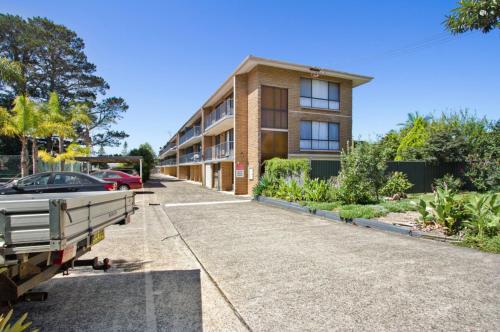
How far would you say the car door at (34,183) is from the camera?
1001cm

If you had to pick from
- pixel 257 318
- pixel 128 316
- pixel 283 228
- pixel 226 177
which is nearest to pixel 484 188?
pixel 283 228

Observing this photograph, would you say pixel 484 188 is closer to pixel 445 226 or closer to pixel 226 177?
pixel 445 226

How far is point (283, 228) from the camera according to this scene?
8.51 m

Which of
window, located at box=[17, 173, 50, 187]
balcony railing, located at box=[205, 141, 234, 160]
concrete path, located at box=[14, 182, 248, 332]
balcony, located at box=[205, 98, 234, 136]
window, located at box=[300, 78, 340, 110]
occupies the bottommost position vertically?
concrete path, located at box=[14, 182, 248, 332]

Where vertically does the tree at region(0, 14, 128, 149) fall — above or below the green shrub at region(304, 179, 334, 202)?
above

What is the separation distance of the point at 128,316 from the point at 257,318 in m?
1.57

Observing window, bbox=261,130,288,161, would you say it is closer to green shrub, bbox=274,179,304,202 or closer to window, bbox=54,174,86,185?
green shrub, bbox=274,179,304,202

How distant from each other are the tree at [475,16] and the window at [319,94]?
1415cm

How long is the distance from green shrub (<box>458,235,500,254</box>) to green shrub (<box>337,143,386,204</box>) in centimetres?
515

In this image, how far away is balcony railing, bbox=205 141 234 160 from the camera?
2139 cm

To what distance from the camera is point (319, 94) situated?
2073cm

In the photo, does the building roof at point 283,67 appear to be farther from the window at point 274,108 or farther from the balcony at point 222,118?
the window at point 274,108

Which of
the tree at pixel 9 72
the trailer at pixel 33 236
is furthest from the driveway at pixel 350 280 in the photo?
the tree at pixel 9 72

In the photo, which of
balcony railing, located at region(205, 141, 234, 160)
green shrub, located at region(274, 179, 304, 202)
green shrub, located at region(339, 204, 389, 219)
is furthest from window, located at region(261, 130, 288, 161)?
green shrub, located at region(339, 204, 389, 219)
